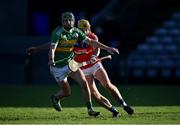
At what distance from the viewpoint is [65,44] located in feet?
54.7

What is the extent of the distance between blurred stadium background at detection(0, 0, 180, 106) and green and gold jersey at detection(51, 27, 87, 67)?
384 inches

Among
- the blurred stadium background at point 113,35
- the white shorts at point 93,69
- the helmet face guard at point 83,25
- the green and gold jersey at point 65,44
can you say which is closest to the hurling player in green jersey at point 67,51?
the green and gold jersey at point 65,44

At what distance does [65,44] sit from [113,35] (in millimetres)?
13436

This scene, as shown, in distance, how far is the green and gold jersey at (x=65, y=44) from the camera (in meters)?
16.6

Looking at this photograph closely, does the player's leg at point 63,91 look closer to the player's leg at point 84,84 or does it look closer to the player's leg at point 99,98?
the player's leg at point 84,84

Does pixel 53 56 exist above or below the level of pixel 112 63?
above

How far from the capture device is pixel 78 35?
16781mm

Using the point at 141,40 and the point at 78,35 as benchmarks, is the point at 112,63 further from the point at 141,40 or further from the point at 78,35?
the point at 78,35

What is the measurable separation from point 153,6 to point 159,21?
808mm

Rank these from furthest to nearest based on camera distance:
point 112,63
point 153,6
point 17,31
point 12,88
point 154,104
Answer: point 153,6 → point 17,31 → point 112,63 → point 12,88 → point 154,104

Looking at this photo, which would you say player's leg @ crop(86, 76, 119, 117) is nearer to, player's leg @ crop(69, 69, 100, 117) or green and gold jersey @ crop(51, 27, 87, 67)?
player's leg @ crop(69, 69, 100, 117)

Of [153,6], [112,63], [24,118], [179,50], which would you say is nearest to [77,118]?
[24,118]

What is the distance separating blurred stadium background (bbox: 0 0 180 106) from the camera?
28.6 m

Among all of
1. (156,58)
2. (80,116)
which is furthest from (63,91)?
(156,58)
